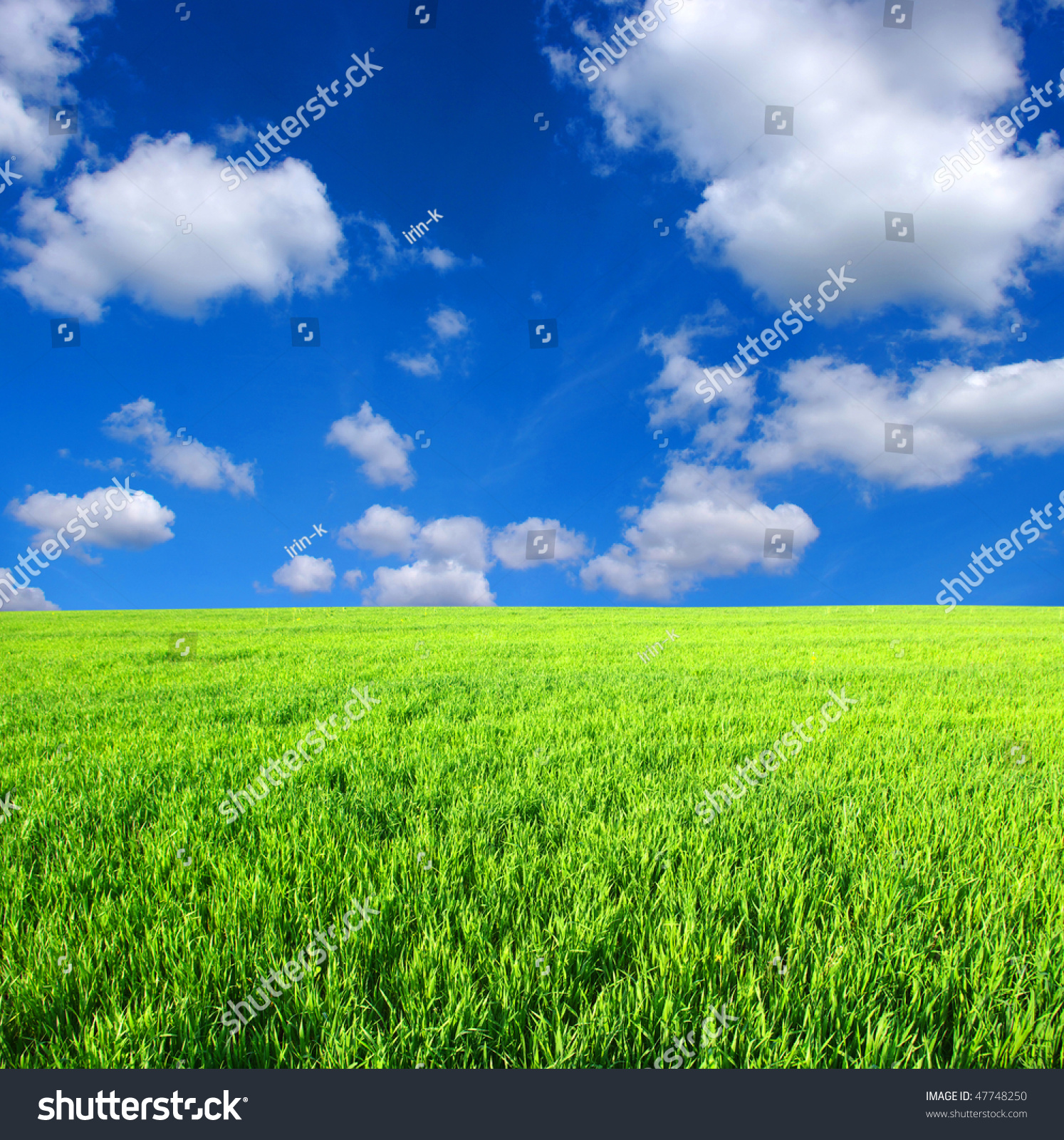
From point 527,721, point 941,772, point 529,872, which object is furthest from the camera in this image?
point 527,721

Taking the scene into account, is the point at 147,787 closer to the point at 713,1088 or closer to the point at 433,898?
the point at 433,898

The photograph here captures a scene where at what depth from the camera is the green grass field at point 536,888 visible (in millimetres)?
1871

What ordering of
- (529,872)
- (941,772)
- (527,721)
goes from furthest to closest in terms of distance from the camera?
(527,721)
(941,772)
(529,872)

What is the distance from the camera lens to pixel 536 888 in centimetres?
261

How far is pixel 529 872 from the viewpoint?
8.78 feet

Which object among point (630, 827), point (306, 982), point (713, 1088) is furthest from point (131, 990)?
point (630, 827)

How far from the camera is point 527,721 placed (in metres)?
5.55

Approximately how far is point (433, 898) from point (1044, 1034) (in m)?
2.31

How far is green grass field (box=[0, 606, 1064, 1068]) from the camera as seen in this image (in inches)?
73.7

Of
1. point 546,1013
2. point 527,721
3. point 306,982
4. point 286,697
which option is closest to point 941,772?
point 527,721

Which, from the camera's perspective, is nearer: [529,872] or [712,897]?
[712,897]

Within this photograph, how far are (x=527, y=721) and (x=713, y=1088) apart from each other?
3.84m

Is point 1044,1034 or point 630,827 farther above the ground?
point 630,827

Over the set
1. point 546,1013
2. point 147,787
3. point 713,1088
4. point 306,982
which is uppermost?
point 147,787
